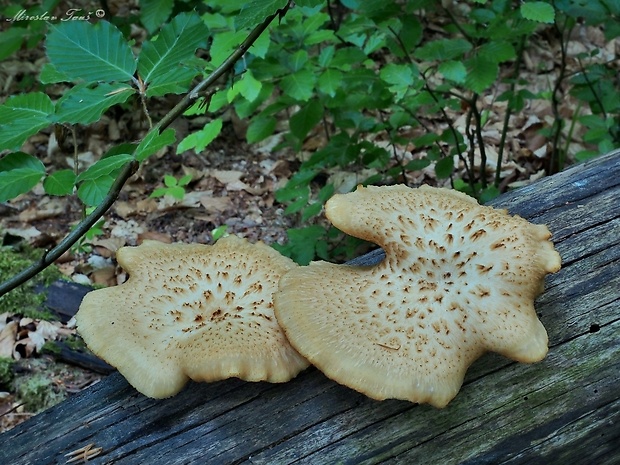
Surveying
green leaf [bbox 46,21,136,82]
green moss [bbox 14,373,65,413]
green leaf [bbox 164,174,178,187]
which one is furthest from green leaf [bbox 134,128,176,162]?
green leaf [bbox 164,174,178,187]

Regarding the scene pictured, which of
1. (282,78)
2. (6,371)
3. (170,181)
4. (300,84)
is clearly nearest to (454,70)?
(300,84)

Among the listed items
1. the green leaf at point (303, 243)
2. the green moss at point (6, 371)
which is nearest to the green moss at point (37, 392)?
the green moss at point (6, 371)

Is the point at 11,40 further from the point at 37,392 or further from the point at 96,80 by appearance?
the point at 96,80

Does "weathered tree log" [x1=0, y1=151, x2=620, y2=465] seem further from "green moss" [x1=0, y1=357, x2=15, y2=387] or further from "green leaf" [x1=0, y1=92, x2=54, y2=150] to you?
"green moss" [x1=0, y1=357, x2=15, y2=387]

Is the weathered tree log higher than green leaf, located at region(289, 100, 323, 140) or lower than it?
lower

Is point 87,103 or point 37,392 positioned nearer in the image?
point 87,103

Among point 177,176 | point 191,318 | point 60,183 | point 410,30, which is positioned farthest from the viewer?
point 177,176
